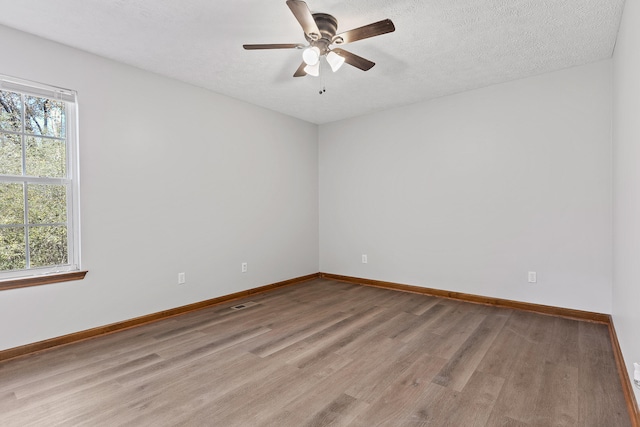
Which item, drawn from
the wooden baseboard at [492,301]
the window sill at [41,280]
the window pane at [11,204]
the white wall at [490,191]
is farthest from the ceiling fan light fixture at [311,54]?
the wooden baseboard at [492,301]

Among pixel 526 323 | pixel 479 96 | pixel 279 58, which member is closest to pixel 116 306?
pixel 279 58

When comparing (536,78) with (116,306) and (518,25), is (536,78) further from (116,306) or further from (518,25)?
(116,306)

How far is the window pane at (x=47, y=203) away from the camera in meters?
2.63

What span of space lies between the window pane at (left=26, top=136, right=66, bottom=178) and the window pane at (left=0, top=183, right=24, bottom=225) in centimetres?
17

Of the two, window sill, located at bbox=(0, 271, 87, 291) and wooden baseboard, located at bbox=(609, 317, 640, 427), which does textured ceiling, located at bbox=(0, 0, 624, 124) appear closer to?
window sill, located at bbox=(0, 271, 87, 291)

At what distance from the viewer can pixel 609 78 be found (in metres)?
3.06

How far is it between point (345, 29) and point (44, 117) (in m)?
2.62

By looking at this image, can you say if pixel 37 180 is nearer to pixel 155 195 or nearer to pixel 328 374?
pixel 155 195

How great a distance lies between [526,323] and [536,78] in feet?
8.46

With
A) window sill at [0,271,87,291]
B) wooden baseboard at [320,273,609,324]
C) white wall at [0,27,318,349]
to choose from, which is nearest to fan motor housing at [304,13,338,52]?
white wall at [0,27,318,349]

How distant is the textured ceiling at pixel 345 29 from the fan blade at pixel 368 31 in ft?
0.66

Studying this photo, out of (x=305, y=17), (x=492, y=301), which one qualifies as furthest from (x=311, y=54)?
(x=492, y=301)

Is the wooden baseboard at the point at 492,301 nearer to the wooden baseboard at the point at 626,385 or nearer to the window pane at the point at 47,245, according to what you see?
the wooden baseboard at the point at 626,385

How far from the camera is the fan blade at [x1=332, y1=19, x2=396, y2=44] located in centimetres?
203
